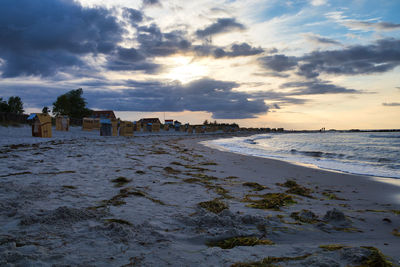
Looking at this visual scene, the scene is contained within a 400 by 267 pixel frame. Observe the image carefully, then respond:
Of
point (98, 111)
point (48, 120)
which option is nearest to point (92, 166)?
point (48, 120)

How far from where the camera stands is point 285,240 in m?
2.43

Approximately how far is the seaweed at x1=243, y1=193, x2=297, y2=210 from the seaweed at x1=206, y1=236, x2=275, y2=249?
1214mm

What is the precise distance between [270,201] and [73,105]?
203 ft

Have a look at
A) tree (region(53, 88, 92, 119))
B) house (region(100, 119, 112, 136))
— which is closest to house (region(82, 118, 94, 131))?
house (region(100, 119, 112, 136))

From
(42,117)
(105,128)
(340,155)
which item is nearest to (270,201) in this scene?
(340,155)

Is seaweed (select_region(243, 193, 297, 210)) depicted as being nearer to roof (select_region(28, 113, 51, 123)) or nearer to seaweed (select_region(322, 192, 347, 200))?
seaweed (select_region(322, 192, 347, 200))

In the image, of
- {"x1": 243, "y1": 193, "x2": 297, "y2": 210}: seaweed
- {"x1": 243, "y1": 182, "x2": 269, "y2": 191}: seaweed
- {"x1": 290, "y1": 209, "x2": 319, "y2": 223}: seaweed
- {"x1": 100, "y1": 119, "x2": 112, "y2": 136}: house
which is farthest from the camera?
{"x1": 100, "y1": 119, "x2": 112, "y2": 136}: house

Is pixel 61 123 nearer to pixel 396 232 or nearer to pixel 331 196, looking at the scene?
pixel 331 196

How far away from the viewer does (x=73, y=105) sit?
5653cm

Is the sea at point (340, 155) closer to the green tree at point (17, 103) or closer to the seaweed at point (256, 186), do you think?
the seaweed at point (256, 186)

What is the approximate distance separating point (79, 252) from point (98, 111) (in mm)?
91768

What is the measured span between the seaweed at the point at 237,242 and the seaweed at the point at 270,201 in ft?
3.98

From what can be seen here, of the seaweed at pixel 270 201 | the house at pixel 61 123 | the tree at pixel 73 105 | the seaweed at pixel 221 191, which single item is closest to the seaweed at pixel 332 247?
the seaweed at pixel 270 201

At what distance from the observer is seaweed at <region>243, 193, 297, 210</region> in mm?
3568
